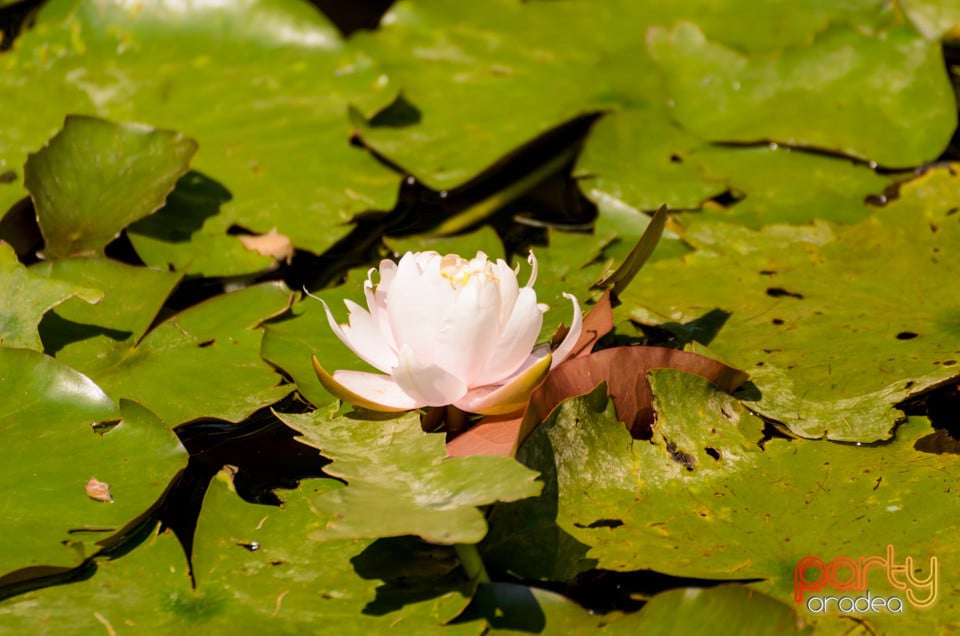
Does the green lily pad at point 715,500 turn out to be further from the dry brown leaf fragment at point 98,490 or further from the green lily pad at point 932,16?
the green lily pad at point 932,16

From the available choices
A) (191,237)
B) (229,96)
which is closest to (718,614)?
(191,237)

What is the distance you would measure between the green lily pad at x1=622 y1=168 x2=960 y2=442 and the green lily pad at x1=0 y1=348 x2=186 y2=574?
97 centimetres

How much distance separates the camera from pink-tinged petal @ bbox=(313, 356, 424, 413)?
1.40 meters

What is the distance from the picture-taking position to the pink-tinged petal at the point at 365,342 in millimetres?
1469

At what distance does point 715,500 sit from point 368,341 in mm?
604

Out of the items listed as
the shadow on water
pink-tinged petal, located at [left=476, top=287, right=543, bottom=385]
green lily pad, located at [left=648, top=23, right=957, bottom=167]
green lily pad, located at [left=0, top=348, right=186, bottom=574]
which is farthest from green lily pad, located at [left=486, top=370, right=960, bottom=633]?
green lily pad, located at [left=648, top=23, right=957, bottom=167]

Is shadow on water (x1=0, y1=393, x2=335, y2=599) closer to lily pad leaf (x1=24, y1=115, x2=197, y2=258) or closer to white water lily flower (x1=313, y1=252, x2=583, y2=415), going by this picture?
white water lily flower (x1=313, y1=252, x2=583, y2=415)

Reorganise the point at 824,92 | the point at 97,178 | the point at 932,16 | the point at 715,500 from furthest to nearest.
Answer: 1. the point at 932,16
2. the point at 824,92
3. the point at 97,178
4. the point at 715,500

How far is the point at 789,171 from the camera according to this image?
2408 millimetres

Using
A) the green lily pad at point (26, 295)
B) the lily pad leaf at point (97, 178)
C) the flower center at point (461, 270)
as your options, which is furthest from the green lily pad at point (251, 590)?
the lily pad leaf at point (97, 178)

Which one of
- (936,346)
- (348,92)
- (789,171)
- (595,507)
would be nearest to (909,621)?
(595,507)

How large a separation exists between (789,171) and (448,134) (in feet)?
3.04

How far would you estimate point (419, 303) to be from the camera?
134 centimetres

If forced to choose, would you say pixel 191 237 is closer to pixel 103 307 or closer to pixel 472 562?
pixel 103 307
